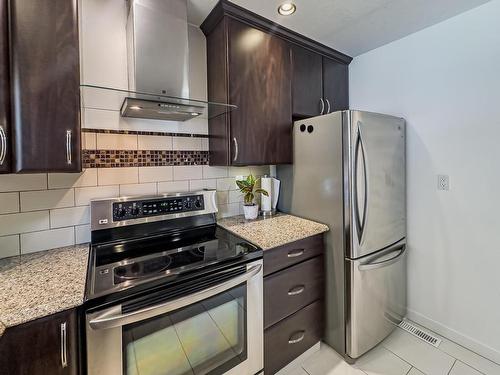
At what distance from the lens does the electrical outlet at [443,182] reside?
175 cm

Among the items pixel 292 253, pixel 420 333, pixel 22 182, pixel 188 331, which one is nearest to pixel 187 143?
pixel 22 182

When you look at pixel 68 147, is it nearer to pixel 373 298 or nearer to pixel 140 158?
pixel 140 158

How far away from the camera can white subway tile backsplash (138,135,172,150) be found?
1562 mm

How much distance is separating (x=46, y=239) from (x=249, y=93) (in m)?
1.49

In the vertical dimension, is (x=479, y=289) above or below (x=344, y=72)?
below

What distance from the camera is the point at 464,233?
1.69 metres

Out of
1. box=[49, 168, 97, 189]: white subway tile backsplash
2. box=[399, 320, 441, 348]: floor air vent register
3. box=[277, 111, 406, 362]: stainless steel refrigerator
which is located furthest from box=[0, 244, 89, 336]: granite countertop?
box=[399, 320, 441, 348]: floor air vent register

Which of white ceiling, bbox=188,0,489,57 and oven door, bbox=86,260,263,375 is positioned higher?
white ceiling, bbox=188,0,489,57

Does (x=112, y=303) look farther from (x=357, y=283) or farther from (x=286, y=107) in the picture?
(x=286, y=107)

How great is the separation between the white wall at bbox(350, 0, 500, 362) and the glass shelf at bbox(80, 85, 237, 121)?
1483mm

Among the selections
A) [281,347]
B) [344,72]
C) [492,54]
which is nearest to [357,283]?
[281,347]

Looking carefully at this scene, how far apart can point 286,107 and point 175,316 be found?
5.09 feet

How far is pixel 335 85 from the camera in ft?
7.20

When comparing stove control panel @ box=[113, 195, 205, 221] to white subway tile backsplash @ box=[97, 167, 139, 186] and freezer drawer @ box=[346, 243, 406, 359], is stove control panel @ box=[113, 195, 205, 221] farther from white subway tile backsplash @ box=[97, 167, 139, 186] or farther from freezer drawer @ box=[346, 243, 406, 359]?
freezer drawer @ box=[346, 243, 406, 359]
